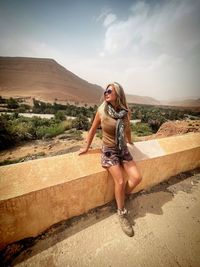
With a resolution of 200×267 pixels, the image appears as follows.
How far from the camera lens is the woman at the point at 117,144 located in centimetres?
189

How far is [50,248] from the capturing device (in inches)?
63.7

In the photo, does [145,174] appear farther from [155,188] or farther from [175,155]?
[175,155]

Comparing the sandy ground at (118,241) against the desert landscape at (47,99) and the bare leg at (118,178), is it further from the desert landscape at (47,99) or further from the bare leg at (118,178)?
the desert landscape at (47,99)

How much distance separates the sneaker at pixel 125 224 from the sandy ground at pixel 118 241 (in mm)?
52

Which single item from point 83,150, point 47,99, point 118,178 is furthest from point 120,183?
point 47,99

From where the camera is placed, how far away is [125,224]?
6.14ft

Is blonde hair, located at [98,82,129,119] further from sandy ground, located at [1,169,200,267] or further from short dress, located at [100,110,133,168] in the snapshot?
sandy ground, located at [1,169,200,267]

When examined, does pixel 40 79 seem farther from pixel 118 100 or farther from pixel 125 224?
pixel 125 224

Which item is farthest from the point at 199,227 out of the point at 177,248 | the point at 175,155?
the point at 175,155

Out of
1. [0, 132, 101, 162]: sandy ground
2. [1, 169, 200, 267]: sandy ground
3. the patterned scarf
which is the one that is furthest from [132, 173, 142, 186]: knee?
[0, 132, 101, 162]: sandy ground

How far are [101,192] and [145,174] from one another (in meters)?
0.79

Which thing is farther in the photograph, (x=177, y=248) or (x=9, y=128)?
(x=9, y=128)

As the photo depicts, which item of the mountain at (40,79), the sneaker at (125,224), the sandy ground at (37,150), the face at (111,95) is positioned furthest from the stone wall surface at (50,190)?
the mountain at (40,79)

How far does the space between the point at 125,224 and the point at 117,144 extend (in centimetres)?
96
